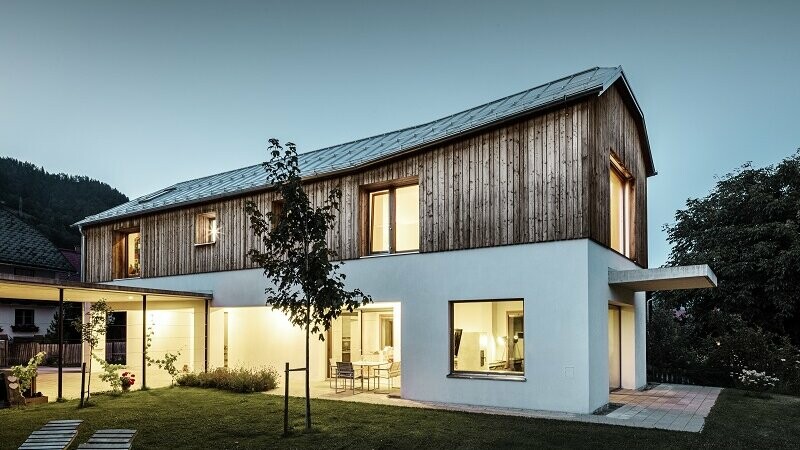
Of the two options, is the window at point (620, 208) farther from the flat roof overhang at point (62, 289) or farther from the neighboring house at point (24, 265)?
the neighboring house at point (24, 265)

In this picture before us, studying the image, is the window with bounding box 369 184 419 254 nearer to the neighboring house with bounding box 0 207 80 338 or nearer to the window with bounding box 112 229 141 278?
the window with bounding box 112 229 141 278

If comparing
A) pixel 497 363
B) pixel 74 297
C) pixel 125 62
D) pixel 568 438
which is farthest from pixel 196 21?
pixel 568 438

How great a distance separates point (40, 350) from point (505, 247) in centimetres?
2139

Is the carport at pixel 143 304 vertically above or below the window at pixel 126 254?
below

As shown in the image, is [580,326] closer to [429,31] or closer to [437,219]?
[437,219]

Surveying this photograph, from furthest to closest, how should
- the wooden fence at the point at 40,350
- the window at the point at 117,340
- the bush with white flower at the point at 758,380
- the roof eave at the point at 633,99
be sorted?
the wooden fence at the point at 40,350, the window at the point at 117,340, the bush with white flower at the point at 758,380, the roof eave at the point at 633,99

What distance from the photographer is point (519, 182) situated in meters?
11.8

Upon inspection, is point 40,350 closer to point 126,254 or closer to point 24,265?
point 24,265

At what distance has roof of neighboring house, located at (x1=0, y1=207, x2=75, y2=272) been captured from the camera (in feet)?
96.9

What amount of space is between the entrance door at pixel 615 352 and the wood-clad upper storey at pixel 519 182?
1.68m

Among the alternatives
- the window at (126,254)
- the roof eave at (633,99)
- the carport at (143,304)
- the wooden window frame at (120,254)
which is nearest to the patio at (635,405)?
the carport at (143,304)

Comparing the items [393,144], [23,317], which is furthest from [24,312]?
[393,144]

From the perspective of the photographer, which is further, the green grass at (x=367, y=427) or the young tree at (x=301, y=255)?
the young tree at (x=301, y=255)

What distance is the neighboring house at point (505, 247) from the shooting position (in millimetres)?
11094
